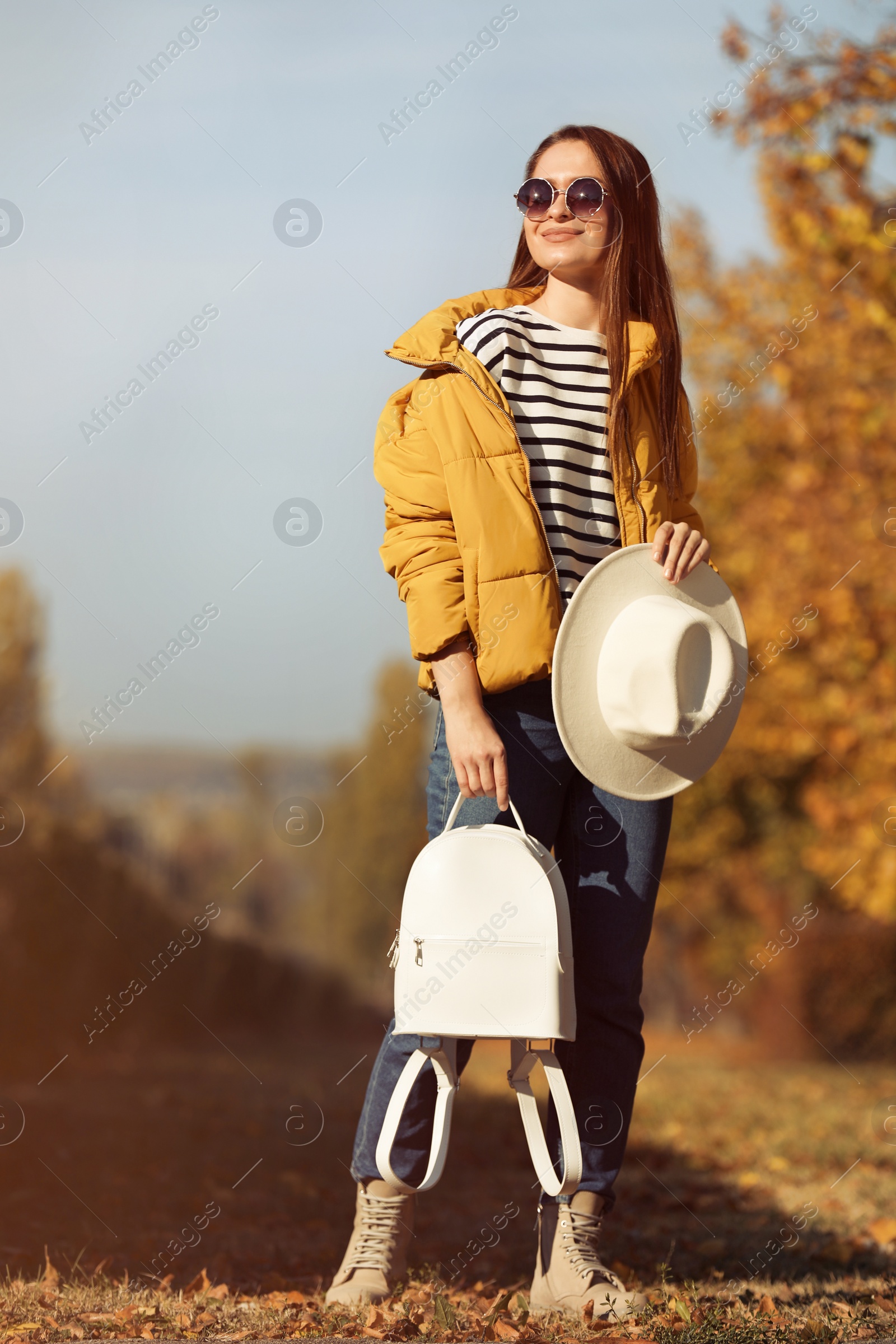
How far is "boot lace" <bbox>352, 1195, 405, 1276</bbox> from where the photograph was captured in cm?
246

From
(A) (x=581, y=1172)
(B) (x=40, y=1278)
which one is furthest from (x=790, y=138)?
(B) (x=40, y=1278)

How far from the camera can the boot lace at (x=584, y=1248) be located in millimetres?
2422

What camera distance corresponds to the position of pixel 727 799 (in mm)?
15008

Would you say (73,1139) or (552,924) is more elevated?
(552,924)

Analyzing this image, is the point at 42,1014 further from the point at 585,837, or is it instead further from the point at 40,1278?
the point at 585,837

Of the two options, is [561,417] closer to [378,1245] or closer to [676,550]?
[676,550]

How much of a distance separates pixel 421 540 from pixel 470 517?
124mm

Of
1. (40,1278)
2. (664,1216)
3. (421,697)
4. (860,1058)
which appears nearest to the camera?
(40,1278)

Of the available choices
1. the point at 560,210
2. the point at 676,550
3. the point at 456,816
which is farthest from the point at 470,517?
the point at 560,210

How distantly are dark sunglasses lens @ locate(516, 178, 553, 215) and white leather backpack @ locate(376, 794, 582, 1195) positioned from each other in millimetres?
1283

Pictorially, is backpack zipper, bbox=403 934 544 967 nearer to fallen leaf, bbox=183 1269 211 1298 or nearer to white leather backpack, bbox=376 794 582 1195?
white leather backpack, bbox=376 794 582 1195

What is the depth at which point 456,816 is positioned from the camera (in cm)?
245

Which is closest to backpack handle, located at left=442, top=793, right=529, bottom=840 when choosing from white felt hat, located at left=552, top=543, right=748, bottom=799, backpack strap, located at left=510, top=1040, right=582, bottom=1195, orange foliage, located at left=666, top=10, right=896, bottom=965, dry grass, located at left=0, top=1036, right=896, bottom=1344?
white felt hat, located at left=552, top=543, right=748, bottom=799

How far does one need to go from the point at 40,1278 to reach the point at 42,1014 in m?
5.21
